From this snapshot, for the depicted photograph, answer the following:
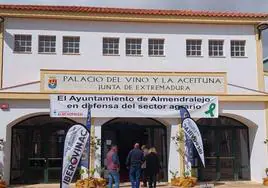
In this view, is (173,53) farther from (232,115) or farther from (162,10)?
(232,115)

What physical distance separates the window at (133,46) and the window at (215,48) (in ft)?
10.8

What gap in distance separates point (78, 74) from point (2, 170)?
504 cm

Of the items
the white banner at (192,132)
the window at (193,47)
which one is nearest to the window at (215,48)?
the window at (193,47)

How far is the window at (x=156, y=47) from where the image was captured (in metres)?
22.6

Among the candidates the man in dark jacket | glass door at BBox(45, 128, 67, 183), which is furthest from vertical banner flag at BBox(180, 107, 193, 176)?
glass door at BBox(45, 128, 67, 183)

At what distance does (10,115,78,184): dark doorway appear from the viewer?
21.7 m

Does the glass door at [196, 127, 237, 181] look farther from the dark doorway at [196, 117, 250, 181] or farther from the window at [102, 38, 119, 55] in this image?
the window at [102, 38, 119, 55]

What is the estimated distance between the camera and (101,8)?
2280cm

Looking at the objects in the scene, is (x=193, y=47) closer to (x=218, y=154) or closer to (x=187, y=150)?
(x=187, y=150)

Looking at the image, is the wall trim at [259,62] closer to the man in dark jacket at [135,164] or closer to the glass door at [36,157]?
the man in dark jacket at [135,164]

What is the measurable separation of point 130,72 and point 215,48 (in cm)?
432

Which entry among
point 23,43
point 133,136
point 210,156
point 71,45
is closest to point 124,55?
point 71,45

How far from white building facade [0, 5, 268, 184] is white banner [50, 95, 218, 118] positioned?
28 centimetres

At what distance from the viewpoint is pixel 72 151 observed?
Result: 47.6 ft
